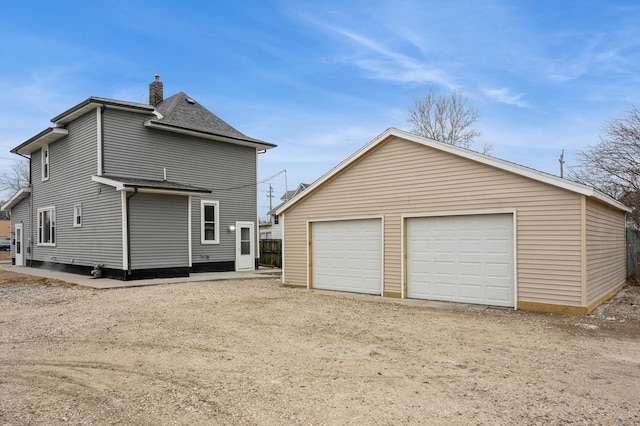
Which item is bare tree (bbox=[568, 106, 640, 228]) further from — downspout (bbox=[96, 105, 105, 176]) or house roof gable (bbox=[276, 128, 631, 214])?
downspout (bbox=[96, 105, 105, 176])

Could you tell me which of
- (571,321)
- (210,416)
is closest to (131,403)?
(210,416)

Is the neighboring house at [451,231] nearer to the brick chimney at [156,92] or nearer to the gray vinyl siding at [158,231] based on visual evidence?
the gray vinyl siding at [158,231]

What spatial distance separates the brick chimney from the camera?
1917 centimetres

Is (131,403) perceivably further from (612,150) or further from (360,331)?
(612,150)

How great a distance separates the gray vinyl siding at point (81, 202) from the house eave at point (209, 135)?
200cm

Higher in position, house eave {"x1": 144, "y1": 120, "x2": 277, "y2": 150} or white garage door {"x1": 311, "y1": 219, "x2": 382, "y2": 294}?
house eave {"x1": 144, "y1": 120, "x2": 277, "y2": 150}

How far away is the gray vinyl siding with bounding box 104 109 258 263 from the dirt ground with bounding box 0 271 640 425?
7258mm

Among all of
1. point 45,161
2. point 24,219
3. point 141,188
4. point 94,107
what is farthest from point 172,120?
point 24,219

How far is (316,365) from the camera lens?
5.13m

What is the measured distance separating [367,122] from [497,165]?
65.7 feet

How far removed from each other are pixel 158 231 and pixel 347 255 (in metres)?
6.94

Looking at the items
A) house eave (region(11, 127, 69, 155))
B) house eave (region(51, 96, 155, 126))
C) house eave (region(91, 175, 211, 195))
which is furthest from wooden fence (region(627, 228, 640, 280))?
house eave (region(11, 127, 69, 155))

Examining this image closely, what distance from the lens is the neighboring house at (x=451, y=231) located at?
8398 millimetres

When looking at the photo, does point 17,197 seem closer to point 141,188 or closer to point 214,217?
point 214,217
